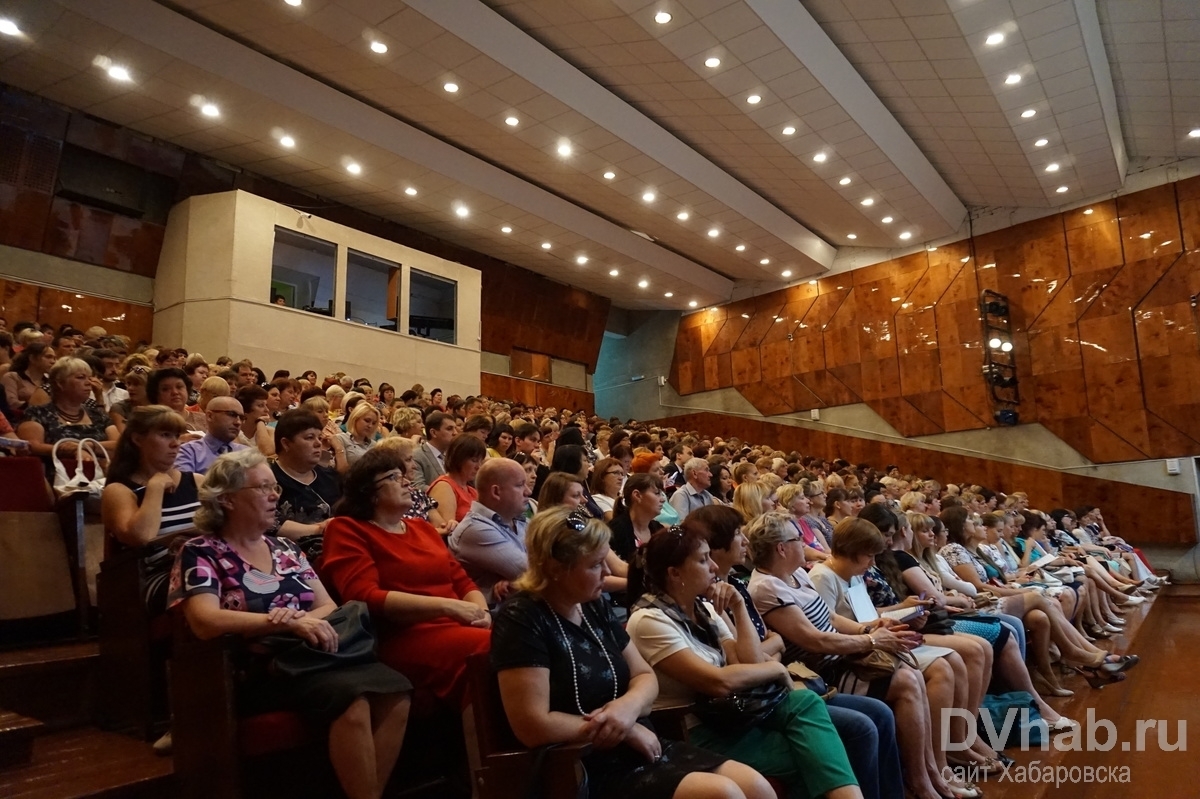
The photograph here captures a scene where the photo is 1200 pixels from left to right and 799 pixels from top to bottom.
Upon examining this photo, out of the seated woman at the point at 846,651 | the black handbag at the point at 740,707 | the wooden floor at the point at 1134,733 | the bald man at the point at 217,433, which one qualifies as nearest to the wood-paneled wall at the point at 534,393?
the bald man at the point at 217,433

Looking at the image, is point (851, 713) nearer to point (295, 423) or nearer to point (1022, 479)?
point (295, 423)

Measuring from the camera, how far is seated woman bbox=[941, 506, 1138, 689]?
374 centimetres

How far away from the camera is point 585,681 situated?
4.98ft

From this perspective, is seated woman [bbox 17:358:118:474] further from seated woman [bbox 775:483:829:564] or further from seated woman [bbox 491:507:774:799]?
seated woman [bbox 775:483:829:564]

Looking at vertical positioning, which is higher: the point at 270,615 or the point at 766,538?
the point at 766,538

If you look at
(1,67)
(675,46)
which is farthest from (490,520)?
(1,67)

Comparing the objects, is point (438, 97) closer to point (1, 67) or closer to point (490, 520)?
point (1, 67)

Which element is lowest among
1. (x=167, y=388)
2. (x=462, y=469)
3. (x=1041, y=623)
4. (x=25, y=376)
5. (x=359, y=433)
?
(x=1041, y=623)

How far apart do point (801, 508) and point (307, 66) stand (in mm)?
6040

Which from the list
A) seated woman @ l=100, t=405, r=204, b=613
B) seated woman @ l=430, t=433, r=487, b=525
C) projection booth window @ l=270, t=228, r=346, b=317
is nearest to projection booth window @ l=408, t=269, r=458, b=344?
projection booth window @ l=270, t=228, r=346, b=317

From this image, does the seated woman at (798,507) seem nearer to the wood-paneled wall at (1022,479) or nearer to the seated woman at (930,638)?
the seated woman at (930,638)

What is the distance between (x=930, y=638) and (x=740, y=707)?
1.40 m

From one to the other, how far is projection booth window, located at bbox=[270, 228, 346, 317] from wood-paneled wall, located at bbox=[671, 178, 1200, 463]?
725 cm

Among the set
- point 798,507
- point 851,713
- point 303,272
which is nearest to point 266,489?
point 851,713
